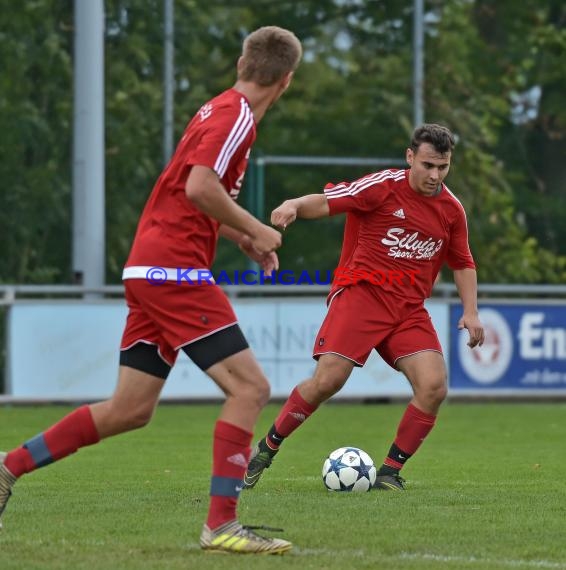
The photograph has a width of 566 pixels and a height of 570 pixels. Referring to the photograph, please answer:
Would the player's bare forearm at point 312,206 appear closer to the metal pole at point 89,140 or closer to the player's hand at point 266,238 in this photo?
the player's hand at point 266,238

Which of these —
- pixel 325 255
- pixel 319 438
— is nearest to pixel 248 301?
pixel 325 255

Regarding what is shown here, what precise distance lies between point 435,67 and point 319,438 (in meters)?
9.21

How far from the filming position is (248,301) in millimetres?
17047

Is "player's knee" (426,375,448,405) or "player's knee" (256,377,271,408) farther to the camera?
"player's knee" (426,375,448,405)

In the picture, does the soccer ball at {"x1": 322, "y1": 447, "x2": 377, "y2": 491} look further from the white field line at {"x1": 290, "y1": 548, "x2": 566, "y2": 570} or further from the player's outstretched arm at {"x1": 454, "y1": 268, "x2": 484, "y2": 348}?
the white field line at {"x1": 290, "y1": 548, "x2": 566, "y2": 570}

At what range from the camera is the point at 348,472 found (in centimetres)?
848

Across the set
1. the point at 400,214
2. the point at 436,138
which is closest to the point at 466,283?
the point at 400,214

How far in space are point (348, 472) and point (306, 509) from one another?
0.95 metres

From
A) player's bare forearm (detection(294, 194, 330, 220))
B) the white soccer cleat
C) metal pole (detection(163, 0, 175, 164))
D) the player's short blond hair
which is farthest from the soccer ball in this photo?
metal pole (detection(163, 0, 175, 164))

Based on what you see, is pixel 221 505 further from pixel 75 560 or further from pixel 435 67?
pixel 435 67

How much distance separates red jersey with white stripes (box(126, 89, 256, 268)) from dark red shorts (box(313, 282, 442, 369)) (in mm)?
2485

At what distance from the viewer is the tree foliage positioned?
60.5 ft

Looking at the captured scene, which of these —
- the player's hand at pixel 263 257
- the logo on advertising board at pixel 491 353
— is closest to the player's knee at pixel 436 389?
the player's hand at pixel 263 257

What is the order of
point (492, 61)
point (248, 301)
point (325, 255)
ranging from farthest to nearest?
point (492, 61), point (325, 255), point (248, 301)
